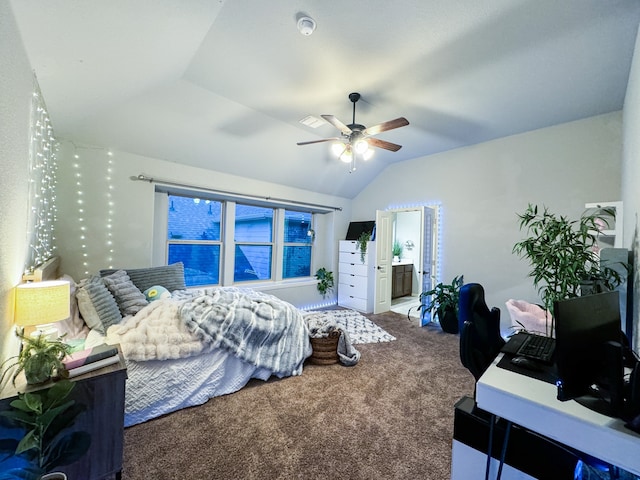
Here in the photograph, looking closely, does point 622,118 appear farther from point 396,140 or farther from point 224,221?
point 224,221

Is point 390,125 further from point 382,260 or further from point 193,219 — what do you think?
point 193,219

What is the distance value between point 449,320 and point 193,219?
410 cm

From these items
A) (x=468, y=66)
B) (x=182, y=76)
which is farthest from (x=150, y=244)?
(x=468, y=66)

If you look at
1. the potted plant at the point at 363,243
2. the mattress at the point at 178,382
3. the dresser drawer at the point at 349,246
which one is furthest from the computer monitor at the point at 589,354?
the dresser drawer at the point at 349,246

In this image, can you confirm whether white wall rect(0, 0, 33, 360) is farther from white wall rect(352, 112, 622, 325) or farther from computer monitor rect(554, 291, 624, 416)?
white wall rect(352, 112, 622, 325)

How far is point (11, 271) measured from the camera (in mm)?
1391

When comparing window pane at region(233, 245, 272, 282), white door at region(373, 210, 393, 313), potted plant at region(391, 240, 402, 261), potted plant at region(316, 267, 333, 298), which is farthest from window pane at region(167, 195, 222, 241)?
potted plant at region(391, 240, 402, 261)

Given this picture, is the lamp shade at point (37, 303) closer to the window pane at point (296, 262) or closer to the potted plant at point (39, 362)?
the potted plant at point (39, 362)

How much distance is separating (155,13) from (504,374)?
2749 millimetres

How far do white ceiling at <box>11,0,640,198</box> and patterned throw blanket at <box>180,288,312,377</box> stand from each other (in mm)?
1953

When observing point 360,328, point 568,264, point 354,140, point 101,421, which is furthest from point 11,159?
point 360,328

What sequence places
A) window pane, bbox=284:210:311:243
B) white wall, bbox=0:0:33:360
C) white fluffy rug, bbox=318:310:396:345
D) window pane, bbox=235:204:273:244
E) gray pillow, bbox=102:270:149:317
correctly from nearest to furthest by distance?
1. white wall, bbox=0:0:33:360
2. gray pillow, bbox=102:270:149:317
3. white fluffy rug, bbox=318:310:396:345
4. window pane, bbox=235:204:273:244
5. window pane, bbox=284:210:311:243

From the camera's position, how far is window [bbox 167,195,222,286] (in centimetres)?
386

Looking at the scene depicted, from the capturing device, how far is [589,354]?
939mm
